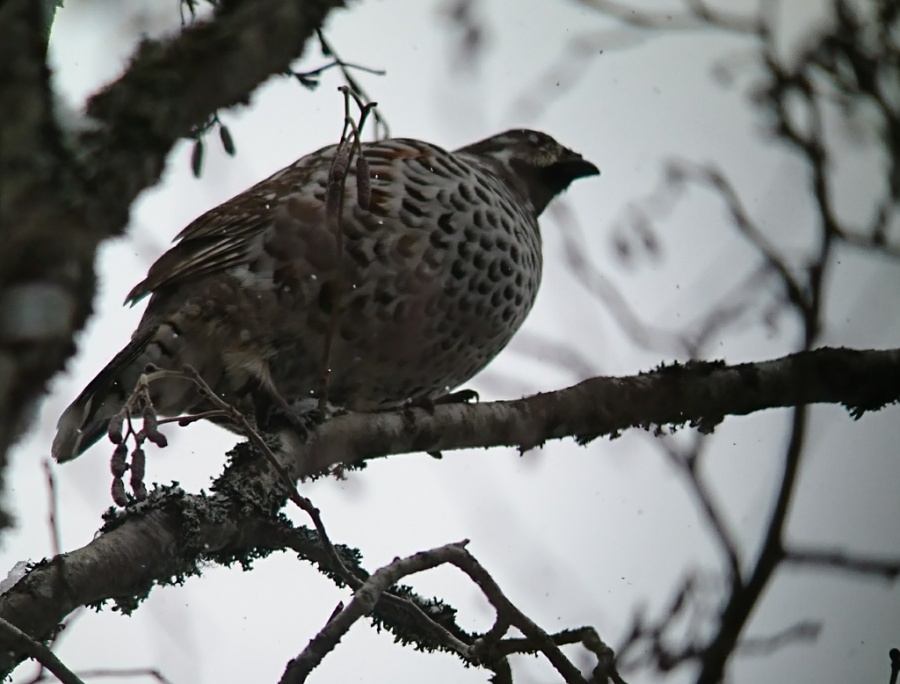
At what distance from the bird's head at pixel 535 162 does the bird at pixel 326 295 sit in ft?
3.66

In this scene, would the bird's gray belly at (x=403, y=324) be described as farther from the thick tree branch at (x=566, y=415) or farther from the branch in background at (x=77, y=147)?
the branch in background at (x=77, y=147)

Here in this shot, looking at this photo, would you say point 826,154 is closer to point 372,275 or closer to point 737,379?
point 737,379

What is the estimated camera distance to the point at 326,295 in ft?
14.5

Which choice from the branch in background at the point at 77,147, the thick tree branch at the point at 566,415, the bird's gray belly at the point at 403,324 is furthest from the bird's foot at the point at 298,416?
the branch in background at the point at 77,147

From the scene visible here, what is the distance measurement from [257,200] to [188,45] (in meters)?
2.97

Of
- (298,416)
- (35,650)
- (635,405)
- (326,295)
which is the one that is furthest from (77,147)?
(326,295)

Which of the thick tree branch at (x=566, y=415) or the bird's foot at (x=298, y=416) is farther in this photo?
the bird's foot at (x=298, y=416)

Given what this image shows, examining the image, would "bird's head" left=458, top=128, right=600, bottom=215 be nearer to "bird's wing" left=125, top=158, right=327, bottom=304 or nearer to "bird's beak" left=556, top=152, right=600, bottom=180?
"bird's beak" left=556, top=152, right=600, bottom=180

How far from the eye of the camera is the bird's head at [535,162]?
248 inches

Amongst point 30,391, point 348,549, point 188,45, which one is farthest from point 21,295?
point 348,549

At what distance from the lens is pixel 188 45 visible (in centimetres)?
196

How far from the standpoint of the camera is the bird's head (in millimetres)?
6301

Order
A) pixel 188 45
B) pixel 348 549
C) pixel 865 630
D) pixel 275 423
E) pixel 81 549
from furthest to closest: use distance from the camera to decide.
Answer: pixel 275 423 < pixel 348 549 < pixel 865 630 < pixel 81 549 < pixel 188 45

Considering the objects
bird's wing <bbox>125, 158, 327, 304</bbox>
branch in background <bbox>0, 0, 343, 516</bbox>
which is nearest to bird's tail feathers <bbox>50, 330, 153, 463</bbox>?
bird's wing <bbox>125, 158, 327, 304</bbox>
